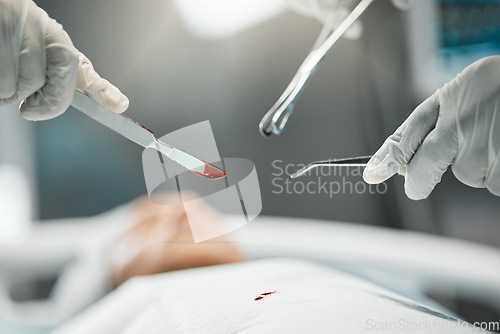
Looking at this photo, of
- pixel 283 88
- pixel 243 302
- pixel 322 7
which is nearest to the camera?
pixel 243 302

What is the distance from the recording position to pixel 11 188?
86.2 inches

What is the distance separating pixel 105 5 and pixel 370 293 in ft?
4.42

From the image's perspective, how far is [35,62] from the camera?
1.96 ft

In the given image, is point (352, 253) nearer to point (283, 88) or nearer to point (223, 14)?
point (283, 88)

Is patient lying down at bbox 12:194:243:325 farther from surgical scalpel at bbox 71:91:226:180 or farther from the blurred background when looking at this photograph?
surgical scalpel at bbox 71:91:226:180

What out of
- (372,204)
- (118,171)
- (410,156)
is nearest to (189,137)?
(410,156)

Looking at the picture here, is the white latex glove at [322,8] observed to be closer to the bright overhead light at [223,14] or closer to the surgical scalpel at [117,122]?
the bright overhead light at [223,14]

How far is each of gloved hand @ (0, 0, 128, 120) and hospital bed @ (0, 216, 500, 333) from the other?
63cm

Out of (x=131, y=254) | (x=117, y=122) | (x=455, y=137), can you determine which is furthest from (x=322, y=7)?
(x=131, y=254)

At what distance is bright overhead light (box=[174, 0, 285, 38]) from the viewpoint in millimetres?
1597

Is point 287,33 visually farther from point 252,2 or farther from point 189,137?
point 189,137

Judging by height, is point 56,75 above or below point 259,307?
above

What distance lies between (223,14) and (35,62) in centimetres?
119

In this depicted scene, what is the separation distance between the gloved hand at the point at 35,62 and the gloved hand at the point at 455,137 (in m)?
0.54
